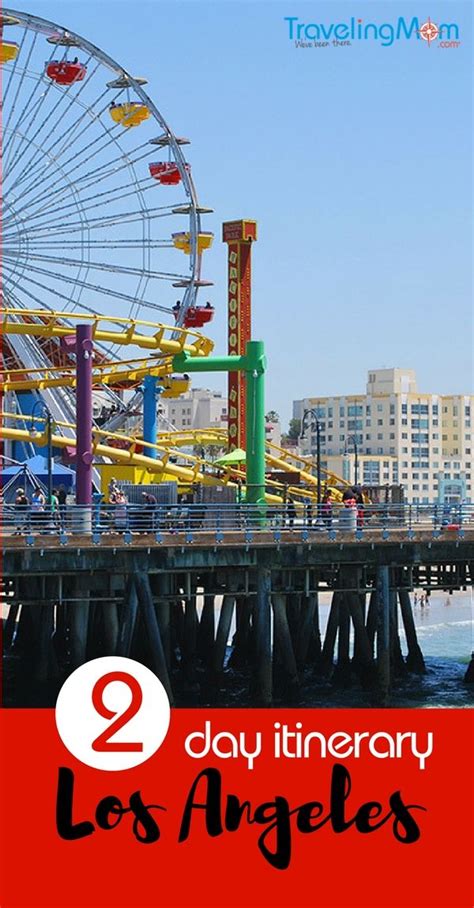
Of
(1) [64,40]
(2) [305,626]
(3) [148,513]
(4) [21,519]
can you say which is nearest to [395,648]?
(2) [305,626]

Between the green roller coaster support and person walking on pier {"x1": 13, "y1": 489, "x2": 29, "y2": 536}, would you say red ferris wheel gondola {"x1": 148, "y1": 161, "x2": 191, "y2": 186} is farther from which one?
person walking on pier {"x1": 13, "y1": 489, "x2": 29, "y2": 536}

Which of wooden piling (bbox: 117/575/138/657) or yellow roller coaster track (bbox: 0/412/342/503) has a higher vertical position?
yellow roller coaster track (bbox: 0/412/342/503)

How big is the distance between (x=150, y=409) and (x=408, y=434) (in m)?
100

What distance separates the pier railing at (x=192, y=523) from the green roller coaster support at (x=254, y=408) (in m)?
3.68

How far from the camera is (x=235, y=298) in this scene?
8525 centimetres

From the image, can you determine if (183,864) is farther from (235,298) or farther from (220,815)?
(235,298)

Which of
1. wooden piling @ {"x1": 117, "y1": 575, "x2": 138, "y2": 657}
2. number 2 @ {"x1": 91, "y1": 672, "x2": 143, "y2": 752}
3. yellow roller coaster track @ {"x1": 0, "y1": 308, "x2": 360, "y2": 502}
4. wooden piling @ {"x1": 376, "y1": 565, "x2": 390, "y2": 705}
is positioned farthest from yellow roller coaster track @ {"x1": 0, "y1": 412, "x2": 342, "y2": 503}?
number 2 @ {"x1": 91, "y1": 672, "x2": 143, "y2": 752}

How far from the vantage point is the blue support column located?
2736 inches

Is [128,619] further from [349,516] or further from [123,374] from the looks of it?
[123,374]

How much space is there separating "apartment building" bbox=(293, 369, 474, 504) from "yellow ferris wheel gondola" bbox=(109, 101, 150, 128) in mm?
96954

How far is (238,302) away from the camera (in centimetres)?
8506

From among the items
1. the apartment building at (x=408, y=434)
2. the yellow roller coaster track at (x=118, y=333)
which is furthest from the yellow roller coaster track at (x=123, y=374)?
the apartment building at (x=408, y=434)

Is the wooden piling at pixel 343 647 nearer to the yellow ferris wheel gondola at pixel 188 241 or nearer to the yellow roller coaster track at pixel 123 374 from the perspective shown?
the yellow roller coaster track at pixel 123 374

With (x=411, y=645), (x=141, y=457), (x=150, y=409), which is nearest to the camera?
(x=411, y=645)
